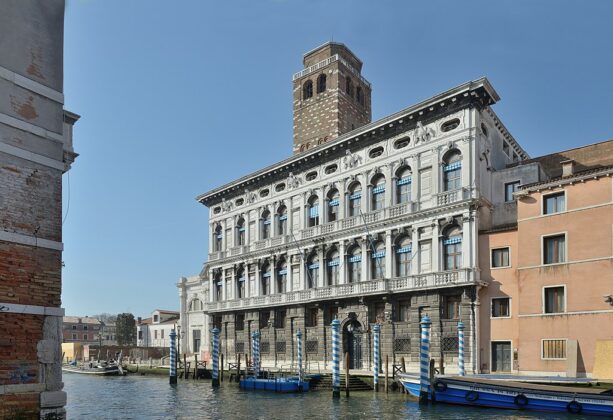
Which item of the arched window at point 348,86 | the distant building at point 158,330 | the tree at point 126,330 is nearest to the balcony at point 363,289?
the arched window at point 348,86

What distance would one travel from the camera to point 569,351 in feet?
71.5

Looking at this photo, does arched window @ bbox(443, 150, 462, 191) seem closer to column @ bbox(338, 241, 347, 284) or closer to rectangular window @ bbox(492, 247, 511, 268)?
rectangular window @ bbox(492, 247, 511, 268)

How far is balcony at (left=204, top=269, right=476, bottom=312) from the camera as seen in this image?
2575 cm

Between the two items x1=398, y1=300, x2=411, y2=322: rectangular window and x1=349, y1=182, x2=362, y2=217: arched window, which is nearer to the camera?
x1=398, y1=300, x2=411, y2=322: rectangular window

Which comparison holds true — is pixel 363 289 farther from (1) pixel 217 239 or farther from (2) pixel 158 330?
(2) pixel 158 330

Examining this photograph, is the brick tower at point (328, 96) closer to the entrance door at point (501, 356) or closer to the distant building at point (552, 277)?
the distant building at point (552, 277)

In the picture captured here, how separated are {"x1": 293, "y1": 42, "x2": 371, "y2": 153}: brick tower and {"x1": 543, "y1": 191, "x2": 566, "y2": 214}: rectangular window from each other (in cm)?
1722

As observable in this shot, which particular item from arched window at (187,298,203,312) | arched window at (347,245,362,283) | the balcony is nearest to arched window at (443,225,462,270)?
the balcony

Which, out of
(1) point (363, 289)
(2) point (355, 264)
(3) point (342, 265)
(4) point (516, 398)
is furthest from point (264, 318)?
(4) point (516, 398)

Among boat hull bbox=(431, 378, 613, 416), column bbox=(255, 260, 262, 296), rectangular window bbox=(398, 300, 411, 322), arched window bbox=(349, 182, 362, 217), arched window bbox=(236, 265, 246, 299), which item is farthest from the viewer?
arched window bbox=(236, 265, 246, 299)

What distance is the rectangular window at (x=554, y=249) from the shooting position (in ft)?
75.0

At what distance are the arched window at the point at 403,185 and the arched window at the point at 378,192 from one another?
37.0 inches

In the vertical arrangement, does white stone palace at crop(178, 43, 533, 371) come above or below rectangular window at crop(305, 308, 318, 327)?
above

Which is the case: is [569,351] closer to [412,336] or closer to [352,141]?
[412,336]
